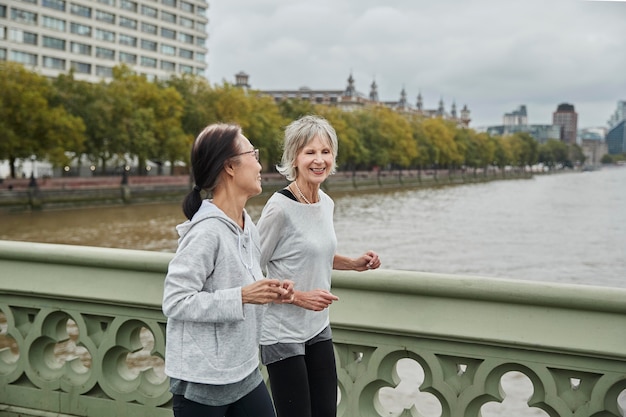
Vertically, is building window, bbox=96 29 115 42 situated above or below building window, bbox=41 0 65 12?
below

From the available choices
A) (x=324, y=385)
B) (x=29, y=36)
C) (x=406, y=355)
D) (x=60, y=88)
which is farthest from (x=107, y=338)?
(x=29, y=36)

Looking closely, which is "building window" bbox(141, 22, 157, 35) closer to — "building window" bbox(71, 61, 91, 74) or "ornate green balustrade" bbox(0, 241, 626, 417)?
"building window" bbox(71, 61, 91, 74)

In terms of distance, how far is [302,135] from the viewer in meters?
2.73

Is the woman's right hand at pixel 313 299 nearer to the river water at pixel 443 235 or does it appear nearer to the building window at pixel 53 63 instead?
the river water at pixel 443 235

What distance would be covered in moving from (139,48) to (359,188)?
93.1 feet

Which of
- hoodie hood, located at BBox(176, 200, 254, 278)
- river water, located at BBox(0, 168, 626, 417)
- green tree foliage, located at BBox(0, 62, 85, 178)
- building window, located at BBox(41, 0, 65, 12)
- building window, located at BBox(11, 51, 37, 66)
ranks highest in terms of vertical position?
building window, located at BBox(41, 0, 65, 12)

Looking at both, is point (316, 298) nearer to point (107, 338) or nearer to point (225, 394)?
point (225, 394)

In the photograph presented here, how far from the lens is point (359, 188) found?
74.2 metres

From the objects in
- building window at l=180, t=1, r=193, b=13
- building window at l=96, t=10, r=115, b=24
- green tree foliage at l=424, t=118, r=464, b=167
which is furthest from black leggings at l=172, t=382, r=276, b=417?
green tree foliage at l=424, t=118, r=464, b=167

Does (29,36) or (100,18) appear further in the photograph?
(100,18)

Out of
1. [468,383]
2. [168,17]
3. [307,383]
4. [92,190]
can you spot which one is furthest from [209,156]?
[168,17]

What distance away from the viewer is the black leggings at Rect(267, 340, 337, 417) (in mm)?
2623

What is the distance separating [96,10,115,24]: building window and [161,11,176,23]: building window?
26.3ft

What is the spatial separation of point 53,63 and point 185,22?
20788 mm
